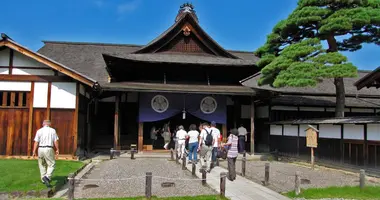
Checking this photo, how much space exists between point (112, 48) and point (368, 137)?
2260 centimetres

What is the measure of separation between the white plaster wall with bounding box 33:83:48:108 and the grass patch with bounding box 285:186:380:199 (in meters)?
11.3

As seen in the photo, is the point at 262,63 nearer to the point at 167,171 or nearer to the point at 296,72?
the point at 296,72

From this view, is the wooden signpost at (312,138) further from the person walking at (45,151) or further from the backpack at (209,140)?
the person walking at (45,151)

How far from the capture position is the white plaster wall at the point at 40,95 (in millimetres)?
15547

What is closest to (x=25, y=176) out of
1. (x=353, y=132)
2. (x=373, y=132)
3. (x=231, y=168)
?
(x=231, y=168)

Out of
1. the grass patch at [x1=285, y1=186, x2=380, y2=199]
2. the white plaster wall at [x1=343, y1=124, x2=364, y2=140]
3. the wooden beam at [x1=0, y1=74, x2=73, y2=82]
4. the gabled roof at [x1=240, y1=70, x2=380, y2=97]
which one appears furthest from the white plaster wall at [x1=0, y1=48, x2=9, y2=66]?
the white plaster wall at [x1=343, y1=124, x2=364, y2=140]

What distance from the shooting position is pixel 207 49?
22.8 metres

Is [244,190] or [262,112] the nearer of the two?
[244,190]

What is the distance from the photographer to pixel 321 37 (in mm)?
17031

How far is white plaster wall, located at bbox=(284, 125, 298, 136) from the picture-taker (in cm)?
1833

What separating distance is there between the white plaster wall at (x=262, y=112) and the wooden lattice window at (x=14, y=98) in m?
13.9

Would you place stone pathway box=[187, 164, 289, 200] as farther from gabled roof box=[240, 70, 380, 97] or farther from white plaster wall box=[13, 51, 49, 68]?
gabled roof box=[240, 70, 380, 97]

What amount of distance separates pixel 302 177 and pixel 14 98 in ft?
41.5

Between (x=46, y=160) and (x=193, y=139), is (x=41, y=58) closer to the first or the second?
(x=46, y=160)
